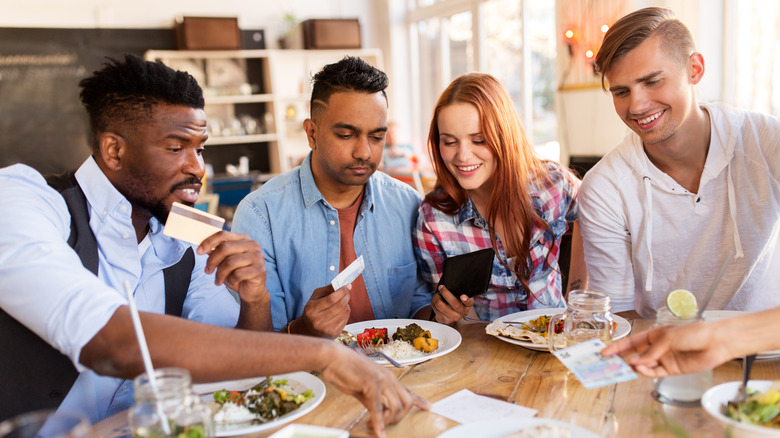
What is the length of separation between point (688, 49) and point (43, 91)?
19.9 ft

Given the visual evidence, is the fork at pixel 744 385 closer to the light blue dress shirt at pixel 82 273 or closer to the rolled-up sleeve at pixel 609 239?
the rolled-up sleeve at pixel 609 239

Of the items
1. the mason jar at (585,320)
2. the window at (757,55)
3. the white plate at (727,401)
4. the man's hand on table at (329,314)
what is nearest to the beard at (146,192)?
the man's hand on table at (329,314)

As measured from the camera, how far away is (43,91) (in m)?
6.13

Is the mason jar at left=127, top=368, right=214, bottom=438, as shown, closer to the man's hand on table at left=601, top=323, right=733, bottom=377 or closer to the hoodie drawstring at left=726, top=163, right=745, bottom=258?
the man's hand on table at left=601, top=323, right=733, bottom=377

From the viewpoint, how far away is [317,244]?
2205 mm

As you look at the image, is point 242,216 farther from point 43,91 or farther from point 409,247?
point 43,91

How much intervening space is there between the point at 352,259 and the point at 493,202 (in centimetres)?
55

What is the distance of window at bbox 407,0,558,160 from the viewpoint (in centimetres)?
582

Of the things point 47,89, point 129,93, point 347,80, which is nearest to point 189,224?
point 129,93

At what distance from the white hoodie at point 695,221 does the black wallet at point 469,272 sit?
0.62m

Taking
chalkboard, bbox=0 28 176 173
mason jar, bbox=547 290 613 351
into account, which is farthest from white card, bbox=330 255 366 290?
chalkboard, bbox=0 28 176 173

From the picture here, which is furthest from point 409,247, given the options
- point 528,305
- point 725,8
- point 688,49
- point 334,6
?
point 334,6

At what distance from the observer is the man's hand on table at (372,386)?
3.69 ft

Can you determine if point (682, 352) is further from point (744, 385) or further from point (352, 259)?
point (352, 259)
